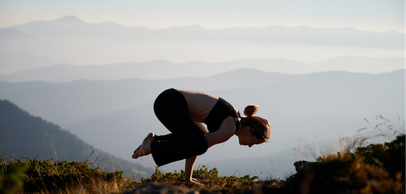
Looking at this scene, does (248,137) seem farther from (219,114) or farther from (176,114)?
(176,114)

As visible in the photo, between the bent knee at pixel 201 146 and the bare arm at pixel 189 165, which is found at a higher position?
the bent knee at pixel 201 146

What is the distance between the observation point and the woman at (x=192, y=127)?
411 centimetres

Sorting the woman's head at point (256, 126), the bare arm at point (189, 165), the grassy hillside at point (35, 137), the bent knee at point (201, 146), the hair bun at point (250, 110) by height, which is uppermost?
the hair bun at point (250, 110)

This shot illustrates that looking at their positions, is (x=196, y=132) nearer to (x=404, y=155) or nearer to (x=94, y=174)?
(x=94, y=174)

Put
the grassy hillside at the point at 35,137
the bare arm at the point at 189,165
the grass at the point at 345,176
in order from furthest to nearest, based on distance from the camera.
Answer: the grassy hillside at the point at 35,137 < the bare arm at the point at 189,165 < the grass at the point at 345,176

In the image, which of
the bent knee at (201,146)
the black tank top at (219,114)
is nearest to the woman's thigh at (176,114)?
the bent knee at (201,146)

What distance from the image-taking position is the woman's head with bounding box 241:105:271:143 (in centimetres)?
444

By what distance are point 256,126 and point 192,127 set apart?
1046 millimetres

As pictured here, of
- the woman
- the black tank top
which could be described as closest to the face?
the woman

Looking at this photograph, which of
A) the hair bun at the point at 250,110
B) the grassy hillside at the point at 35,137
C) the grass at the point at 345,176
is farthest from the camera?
the grassy hillside at the point at 35,137

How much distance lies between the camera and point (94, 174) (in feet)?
16.1

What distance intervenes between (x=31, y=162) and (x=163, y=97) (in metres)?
3.65

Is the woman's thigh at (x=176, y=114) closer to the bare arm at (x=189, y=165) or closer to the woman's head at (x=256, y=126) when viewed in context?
the bare arm at (x=189, y=165)

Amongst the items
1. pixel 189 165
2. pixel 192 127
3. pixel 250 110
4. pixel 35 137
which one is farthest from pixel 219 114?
pixel 35 137
